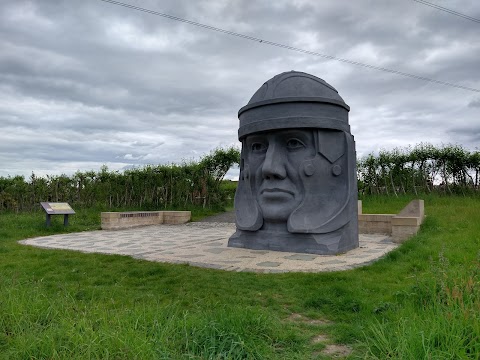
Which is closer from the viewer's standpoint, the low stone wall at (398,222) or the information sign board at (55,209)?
the low stone wall at (398,222)

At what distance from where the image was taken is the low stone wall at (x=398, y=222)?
29.8 ft

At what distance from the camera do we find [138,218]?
15.0 metres

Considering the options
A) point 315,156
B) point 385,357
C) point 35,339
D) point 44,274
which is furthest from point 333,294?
point 44,274

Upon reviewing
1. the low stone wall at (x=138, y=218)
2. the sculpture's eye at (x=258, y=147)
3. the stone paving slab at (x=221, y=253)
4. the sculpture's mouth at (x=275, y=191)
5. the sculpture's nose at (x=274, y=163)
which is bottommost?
the stone paving slab at (x=221, y=253)

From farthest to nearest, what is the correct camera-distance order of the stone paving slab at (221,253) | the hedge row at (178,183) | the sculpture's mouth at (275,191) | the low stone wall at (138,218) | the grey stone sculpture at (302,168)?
the hedge row at (178,183), the low stone wall at (138,218), the sculpture's mouth at (275,191), the grey stone sculpture at (302,168), the stone paving slab at (221,253)

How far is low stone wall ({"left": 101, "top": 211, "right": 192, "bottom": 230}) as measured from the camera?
534 inches

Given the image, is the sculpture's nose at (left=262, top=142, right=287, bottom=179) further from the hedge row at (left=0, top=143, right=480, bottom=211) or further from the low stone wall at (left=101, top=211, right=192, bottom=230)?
the hedge row at (left=0, top=143, right=480, bottom=211)

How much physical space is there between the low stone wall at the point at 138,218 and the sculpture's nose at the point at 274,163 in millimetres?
7774

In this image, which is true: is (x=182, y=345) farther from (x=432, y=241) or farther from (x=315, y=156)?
(x=432, y=241)

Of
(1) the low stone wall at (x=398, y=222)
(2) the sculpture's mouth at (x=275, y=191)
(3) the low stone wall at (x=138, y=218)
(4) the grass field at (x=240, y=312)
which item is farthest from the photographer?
(3) the low stone wall at (x=138, y=218)

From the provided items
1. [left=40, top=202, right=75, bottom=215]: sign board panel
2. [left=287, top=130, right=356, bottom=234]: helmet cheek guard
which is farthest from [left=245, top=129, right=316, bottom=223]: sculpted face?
[left=40, top=202, right=75, bottom=215]: sign board panel

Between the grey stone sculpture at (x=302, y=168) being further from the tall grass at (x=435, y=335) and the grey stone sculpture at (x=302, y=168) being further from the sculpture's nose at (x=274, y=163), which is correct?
the tall grass at (x=435, y=335)

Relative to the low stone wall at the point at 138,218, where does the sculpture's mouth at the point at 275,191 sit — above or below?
above

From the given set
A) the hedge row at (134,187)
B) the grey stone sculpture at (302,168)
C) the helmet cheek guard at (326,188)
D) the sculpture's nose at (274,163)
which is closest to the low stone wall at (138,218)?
the hedge row at (134,187)
